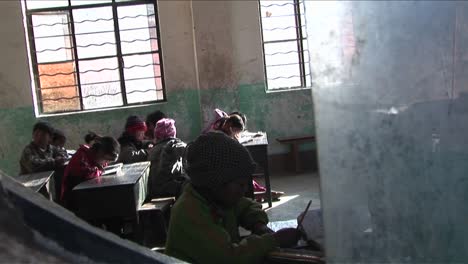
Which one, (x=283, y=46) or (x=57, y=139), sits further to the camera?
(x=283, y=46)

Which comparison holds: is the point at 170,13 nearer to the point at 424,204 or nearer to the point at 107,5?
the point at 107,5

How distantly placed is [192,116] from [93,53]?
1711mm

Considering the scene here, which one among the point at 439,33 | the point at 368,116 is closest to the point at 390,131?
the point at 368,116

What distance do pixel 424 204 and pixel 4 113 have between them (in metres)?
8.20

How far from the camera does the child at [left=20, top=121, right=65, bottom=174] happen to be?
5.79 metres

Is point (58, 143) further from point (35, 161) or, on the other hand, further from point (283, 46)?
point (283, 46)

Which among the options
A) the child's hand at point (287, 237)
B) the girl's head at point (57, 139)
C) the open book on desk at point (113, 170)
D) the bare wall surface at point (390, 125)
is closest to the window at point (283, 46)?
the girl's head at point (57, 139)

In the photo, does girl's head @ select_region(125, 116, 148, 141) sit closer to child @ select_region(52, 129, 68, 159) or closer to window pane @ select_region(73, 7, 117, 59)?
child @ select_region(52, 129, 68, 159)

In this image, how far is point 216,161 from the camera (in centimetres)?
169

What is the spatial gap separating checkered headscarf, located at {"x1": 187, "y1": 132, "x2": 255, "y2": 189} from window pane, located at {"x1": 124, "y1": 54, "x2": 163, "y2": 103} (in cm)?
710

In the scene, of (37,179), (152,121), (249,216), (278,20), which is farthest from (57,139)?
(249,216)

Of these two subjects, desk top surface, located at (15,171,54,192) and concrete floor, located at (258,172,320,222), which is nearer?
desk top surface, located at (15,171,54,192)

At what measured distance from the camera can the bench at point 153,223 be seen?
15.4ft

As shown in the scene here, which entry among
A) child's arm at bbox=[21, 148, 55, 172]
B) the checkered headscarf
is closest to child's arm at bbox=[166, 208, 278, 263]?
the checkered headscarf
